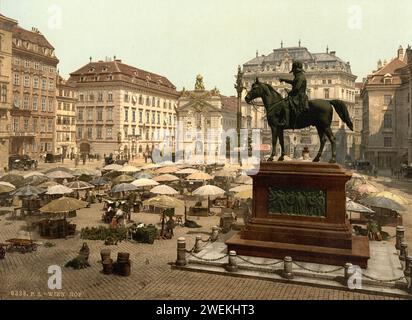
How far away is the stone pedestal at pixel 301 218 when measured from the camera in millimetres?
13734

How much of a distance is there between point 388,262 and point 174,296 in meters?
8.01

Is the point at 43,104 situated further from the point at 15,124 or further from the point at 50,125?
the point at 15,124

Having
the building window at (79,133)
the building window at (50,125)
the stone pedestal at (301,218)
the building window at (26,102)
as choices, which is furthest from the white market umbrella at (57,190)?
the building window at (79,133)

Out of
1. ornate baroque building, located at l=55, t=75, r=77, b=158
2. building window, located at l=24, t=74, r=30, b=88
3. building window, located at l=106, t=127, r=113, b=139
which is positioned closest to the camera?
building window, located at l=24, t=74, r=30, b=88

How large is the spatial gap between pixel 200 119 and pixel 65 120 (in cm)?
3239

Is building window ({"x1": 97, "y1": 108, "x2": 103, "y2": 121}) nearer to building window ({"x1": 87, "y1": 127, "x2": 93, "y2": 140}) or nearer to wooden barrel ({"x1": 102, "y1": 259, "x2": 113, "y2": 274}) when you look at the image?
building window ({"x1": 87, "y1": 127, "x2": 93, "y2": 140})

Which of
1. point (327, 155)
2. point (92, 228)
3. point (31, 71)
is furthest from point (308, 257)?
point (327, 155)

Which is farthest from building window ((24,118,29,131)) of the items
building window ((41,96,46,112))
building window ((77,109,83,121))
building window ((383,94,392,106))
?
building window ((383,94,392,106))

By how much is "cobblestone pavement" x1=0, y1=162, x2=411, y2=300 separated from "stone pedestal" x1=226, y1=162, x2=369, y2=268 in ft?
→ 5.42

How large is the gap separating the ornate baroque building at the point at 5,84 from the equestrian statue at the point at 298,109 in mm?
44286

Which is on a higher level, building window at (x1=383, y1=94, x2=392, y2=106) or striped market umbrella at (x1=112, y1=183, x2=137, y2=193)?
building window at (x1=383, y1=94, x2=392, y2=106)

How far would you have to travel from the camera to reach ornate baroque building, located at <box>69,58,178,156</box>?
2857 inches

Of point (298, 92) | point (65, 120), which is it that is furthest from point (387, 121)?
point (65, 120)
